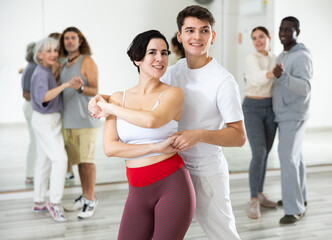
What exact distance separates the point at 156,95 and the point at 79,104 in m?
1.97

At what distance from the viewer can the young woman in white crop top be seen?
5.79ft

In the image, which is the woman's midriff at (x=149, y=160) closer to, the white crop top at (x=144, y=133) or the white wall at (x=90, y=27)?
the white crop top at (x=144, y=133)

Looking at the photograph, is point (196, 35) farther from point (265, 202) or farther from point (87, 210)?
point (265, 202)

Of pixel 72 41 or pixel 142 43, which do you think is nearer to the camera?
pixel 142 43

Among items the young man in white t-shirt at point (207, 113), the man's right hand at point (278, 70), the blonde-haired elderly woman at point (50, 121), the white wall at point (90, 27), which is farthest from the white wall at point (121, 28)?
the young man in white t-shirt at point (207, 113)

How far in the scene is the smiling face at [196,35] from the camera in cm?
190

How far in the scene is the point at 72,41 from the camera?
3.74m

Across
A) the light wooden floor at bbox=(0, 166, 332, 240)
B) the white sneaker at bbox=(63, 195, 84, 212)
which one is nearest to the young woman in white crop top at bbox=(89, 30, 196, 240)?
the light wooden floor at bbox=(0, 166, 332, 240)

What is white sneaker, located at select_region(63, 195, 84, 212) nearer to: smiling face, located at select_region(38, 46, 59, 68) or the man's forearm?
smiling face, located at select_region(38, 46, 59, 68)

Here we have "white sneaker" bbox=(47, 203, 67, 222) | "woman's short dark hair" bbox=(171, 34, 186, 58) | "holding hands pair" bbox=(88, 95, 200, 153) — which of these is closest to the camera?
"holding hands pair" bbox=(88, 95, 200, 153)

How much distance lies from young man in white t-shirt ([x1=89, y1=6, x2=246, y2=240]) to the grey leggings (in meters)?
1.63

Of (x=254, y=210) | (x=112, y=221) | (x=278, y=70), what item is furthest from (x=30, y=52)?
(x=254, y=210)

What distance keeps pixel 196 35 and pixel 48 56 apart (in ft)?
6.61

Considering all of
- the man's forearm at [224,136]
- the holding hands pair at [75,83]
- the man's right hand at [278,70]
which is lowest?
the man's forearm at [224,136]
